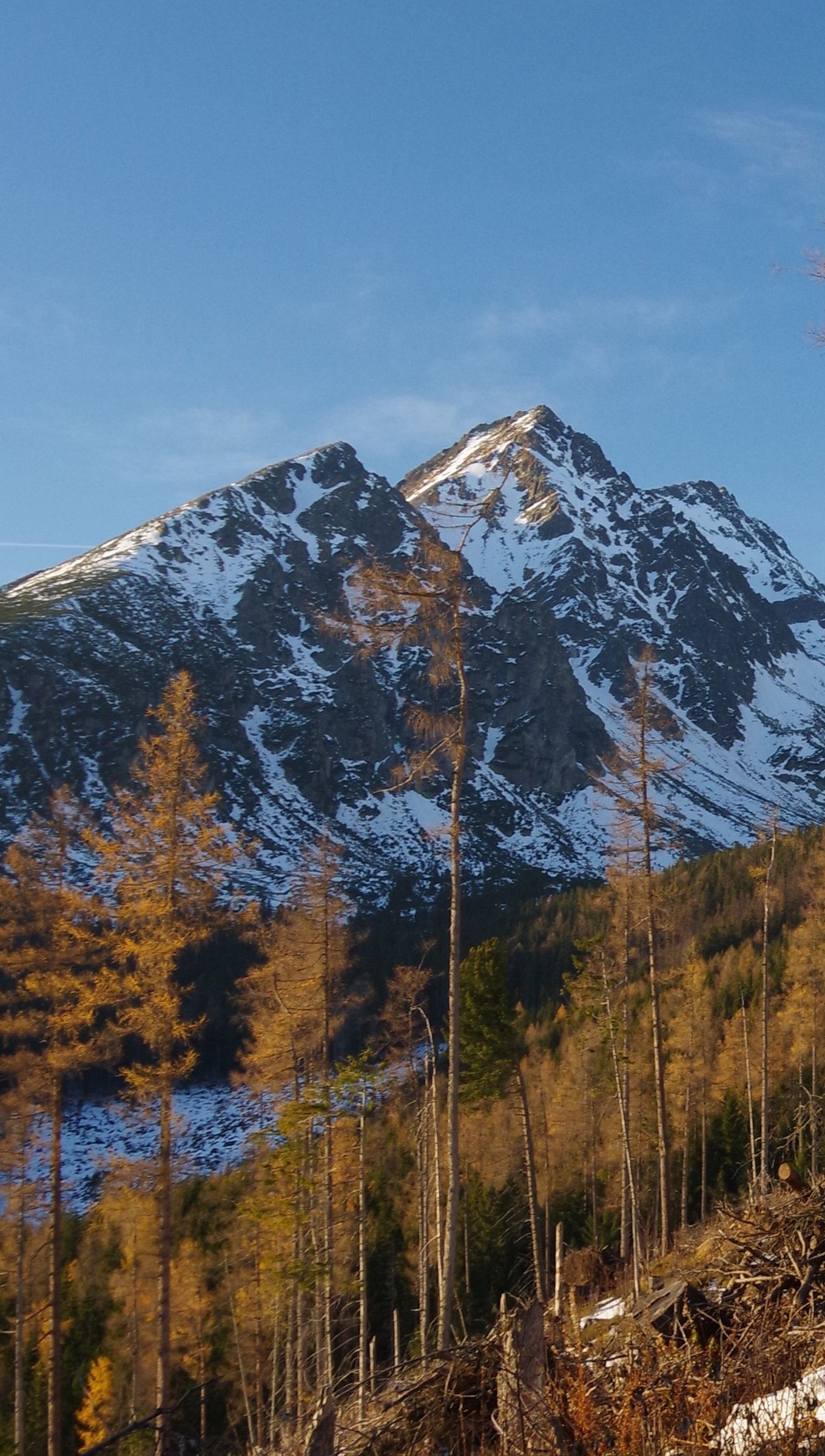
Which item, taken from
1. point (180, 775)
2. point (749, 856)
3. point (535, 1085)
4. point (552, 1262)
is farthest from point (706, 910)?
point (180, 775)

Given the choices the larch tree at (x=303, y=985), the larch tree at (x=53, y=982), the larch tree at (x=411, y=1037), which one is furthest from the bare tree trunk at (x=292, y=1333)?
the larch tree at (x=53, y=982)

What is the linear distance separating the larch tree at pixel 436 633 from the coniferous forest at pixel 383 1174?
0.38 feet

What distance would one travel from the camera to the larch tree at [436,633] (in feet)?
44.6

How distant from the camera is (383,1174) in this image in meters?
46.3

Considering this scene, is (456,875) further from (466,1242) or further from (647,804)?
(466,1242)

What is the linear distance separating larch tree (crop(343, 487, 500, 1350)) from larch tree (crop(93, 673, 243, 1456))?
3.82 meters

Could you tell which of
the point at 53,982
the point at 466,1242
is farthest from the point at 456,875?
the point at 466,1242

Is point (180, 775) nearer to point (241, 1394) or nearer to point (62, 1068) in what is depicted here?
point (62, 1068)

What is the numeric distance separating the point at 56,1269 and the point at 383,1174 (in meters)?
32.4

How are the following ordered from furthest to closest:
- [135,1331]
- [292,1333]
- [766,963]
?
[135,1331] → [766,963] → [292,1333]

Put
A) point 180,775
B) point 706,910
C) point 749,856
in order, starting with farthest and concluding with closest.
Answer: point 749,856
point 706,910
point 180,775

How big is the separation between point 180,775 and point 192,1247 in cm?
2726

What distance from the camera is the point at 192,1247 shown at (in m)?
36.3

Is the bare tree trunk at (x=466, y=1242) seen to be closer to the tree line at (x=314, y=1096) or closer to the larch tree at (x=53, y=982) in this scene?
the tree line at (x=314, y=1096)
